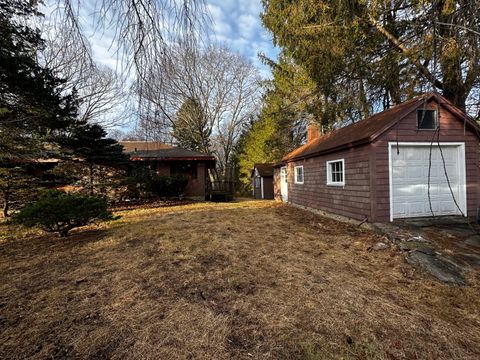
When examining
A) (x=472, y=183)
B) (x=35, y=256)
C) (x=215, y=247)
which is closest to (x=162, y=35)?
(x=215, y=247)

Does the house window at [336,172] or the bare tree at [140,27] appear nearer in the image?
the bare tree at [140,27]

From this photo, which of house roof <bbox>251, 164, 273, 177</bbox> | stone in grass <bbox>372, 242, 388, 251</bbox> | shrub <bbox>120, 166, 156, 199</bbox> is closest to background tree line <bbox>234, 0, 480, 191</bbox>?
stone in grass <bbox>372, 242, 388, 251</bbox>

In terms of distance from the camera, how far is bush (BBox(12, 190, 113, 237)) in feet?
16.3

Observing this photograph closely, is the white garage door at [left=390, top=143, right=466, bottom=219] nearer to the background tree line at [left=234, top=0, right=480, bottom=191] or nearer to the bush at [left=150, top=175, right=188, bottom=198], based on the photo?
the background tree line at [left=234, top=0, right=480, bottom=191]

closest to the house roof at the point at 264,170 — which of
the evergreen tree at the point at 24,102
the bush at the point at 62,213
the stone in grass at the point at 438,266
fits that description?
the evergreen tree at the point at 24,102

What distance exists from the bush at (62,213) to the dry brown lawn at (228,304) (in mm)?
Result: 605

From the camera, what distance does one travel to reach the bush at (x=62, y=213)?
4980 millimetres

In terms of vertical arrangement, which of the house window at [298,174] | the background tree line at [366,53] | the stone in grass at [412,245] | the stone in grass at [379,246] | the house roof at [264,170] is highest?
the background tree line at [366,53]

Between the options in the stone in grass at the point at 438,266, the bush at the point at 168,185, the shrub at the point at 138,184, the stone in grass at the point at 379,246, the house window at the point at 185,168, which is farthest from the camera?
the house window at the point at 185,168

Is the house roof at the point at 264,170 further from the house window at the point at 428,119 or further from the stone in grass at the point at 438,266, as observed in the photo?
the stone in grass at the point at 438,266

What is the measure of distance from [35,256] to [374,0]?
23.3 feet

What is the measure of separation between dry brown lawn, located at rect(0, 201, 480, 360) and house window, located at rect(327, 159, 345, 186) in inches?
124

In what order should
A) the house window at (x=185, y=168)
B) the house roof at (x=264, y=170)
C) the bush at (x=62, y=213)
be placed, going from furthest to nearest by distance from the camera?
1. the house roof at (x=264, y=170)
2. the house window at (x=185, y=168)
3. the bush at (x=62, y=213)

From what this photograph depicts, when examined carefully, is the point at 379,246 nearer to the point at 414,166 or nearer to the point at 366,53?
the point at 414,166
